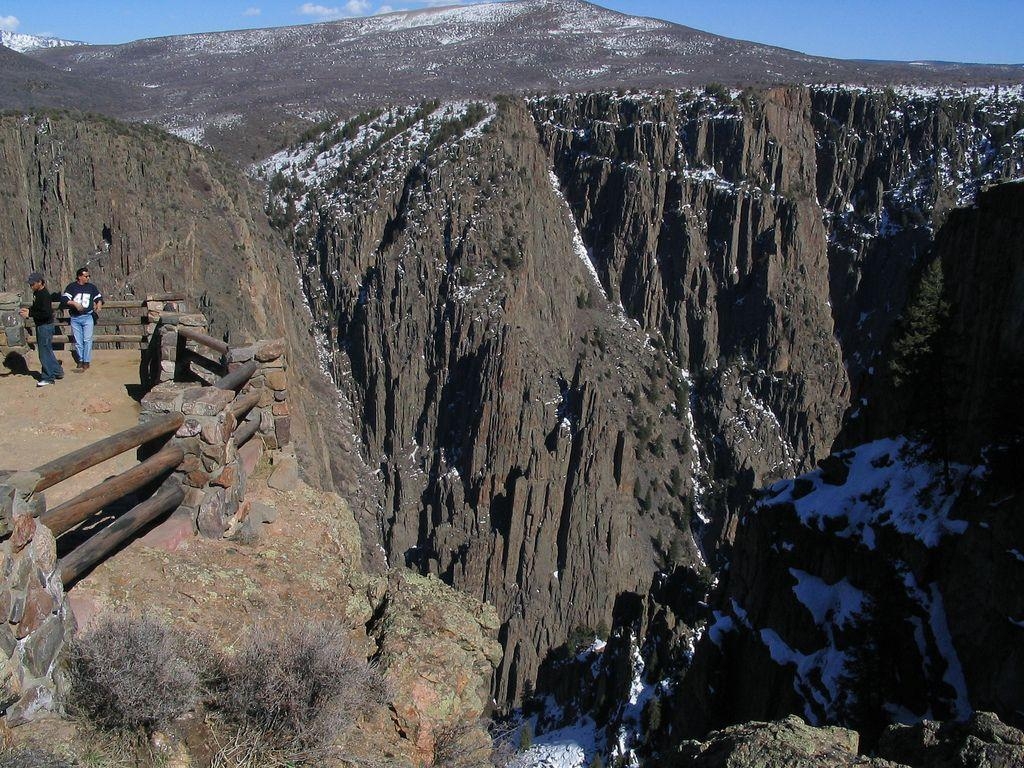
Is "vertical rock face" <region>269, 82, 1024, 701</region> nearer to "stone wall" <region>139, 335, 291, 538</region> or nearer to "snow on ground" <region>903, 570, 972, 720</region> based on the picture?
"snow on ground" <region>903, 570, 972, 720</region>

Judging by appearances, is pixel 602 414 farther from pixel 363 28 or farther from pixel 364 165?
pixel 363 28

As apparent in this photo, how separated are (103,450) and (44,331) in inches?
266

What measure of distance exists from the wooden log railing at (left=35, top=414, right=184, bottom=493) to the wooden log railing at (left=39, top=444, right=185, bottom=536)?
0.17 metres

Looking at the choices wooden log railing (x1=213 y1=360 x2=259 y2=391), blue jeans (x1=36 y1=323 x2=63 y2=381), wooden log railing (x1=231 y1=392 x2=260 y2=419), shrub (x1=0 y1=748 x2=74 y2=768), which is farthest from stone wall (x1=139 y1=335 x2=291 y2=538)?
blue jeans (x1=36 y1=323 x2=63 y2=381)

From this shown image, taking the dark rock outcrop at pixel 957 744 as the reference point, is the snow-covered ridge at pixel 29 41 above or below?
above

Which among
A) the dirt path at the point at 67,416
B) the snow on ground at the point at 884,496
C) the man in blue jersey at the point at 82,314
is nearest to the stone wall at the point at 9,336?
the dirt path at the point at 67,416

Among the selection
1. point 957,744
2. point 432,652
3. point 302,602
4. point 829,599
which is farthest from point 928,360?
point 302,602

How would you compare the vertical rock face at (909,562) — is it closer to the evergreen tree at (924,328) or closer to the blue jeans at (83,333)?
the evergreen tree at (924,328)

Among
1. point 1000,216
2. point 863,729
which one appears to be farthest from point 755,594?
A: point 1000,216

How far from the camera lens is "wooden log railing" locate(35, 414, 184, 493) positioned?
5.72 metres

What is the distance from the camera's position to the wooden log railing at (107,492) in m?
5.83

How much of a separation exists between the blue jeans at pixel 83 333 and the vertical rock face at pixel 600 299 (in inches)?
1617

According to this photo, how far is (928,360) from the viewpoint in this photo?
68.3ft

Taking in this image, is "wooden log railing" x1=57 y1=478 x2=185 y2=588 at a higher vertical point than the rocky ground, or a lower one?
higher
